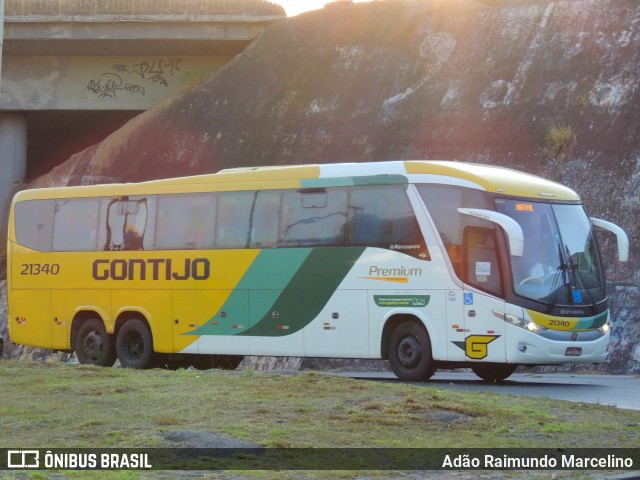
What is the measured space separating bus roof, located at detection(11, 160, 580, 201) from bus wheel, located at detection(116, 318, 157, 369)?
258cm

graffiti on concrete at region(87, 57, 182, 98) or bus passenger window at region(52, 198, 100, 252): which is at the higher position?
graffiti on concrete at region(87, 57, 182, 98)

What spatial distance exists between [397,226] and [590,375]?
5.51 m

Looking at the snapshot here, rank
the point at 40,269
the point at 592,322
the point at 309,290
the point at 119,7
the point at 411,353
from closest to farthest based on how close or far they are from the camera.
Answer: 1. the point at 592,322
2. the point at 411,353
3. the point at 309,290
4. the point at 40,269
5. the point at 119,7

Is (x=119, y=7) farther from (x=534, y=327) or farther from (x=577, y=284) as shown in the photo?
(x=534, y=327)

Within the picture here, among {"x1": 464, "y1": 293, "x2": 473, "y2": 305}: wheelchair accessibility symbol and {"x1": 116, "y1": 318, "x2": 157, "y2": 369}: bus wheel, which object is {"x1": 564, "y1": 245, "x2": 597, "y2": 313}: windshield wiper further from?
{"x1": 116, "y1": 318, "x2": 157, "y2": 369}: bus wheel

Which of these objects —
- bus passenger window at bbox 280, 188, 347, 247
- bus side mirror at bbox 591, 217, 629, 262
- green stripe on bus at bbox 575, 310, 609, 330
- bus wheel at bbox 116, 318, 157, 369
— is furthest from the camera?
bus wheel at bbox 116, 318, 157, 369

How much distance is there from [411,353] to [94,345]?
721cm

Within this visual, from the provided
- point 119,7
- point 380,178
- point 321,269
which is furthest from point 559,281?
point 119,7

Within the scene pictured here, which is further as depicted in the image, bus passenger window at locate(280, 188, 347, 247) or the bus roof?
bus passenger window at locate(280, 188, 347, 247)

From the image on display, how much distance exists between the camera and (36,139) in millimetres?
48500

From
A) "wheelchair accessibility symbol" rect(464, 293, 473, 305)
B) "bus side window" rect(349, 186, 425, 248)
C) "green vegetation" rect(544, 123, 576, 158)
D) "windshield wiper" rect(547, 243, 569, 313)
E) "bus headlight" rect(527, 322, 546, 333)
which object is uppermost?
"green vegetation" rect(544, 123, 576, 158)

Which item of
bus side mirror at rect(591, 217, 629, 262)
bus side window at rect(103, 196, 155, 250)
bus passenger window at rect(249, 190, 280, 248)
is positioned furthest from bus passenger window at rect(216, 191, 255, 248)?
bus side mirror at rect(591, 217, 629, 262)

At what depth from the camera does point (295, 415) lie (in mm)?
12367

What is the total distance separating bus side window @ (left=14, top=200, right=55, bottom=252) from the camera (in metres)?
25.8
